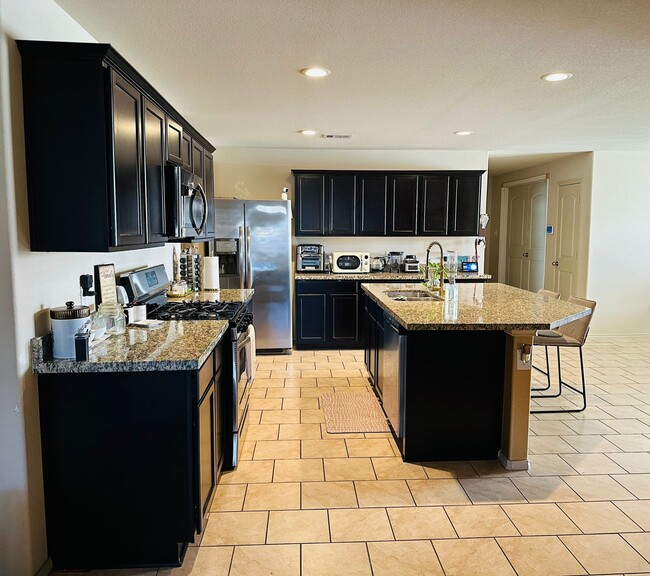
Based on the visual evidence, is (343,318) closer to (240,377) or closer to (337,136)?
(337,136)

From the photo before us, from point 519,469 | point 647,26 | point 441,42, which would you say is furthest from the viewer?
point 519,469

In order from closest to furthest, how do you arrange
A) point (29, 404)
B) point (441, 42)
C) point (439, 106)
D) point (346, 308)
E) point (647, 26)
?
1. point (29, 404)
2. point (647, 26)
3. point (441, 42)
4. point (439, 106)
5. point (346, 308)

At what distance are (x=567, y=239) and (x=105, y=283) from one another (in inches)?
240

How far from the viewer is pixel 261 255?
548 cm

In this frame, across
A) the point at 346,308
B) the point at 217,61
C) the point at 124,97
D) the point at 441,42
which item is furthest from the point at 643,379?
the point at 124,97

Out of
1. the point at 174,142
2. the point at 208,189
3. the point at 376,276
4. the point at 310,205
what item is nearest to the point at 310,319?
the point at 376,276

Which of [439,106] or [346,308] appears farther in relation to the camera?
[346,308]

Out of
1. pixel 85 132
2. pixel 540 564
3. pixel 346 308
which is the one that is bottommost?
pixel 540 564

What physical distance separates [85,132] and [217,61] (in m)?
1.27

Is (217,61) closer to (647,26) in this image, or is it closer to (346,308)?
(647,26)

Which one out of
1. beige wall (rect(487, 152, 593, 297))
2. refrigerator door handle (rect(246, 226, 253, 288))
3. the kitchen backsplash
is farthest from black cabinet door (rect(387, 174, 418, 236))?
beige wall (rect(487, 152, 593, 297))

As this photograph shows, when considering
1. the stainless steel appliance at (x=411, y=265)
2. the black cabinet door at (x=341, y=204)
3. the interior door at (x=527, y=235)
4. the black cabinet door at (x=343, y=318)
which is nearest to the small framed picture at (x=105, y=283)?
the black cabinet door at (x=343, y=318)

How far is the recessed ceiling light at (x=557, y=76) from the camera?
3.12 meters

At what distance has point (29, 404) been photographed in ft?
6.32
